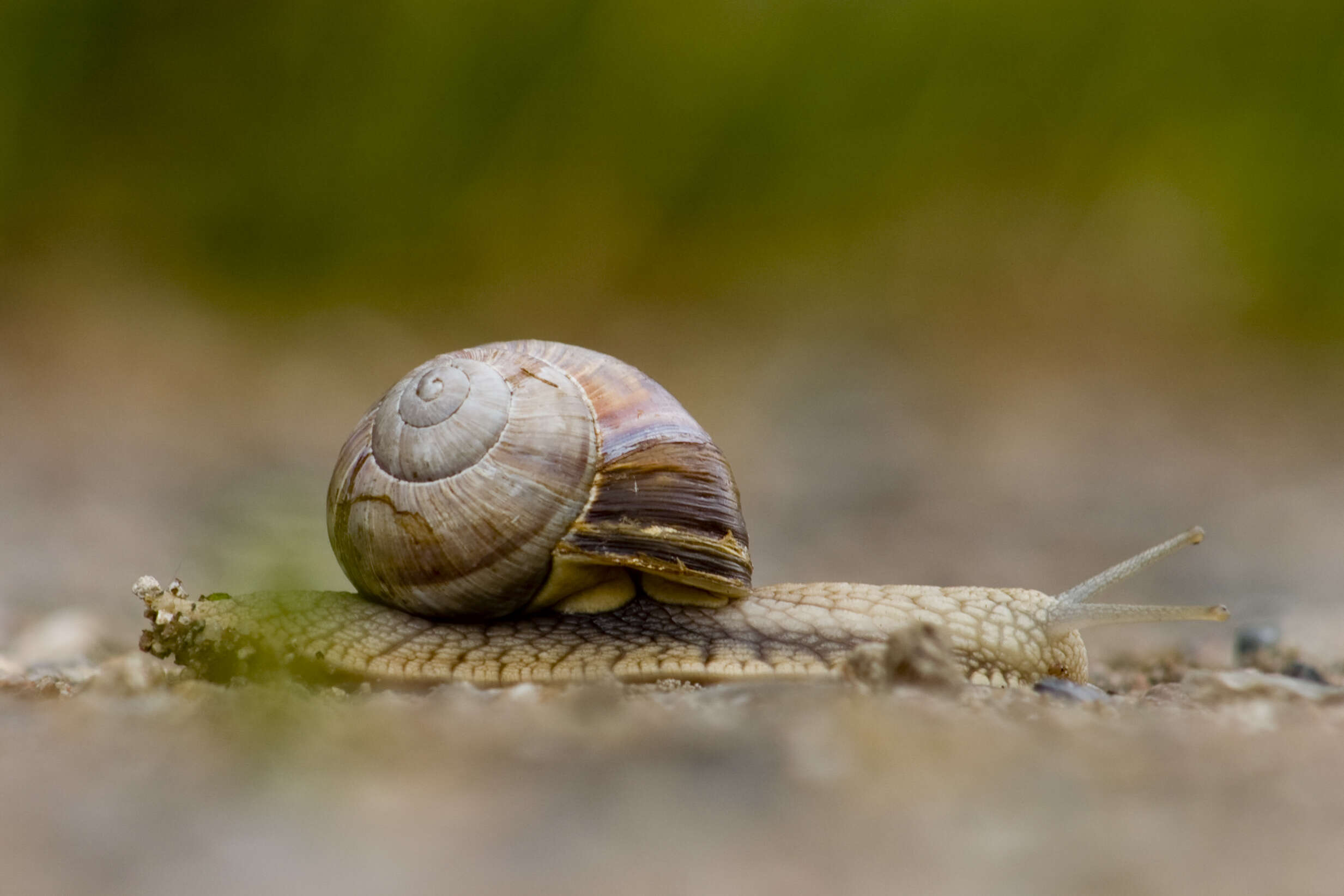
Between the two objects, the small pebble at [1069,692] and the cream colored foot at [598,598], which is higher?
the cream colored foot at [598,598]

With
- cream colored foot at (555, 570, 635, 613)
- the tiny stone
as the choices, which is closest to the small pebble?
the tiny stone

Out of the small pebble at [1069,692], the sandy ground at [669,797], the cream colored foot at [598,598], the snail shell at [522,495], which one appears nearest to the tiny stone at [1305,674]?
the small pebble at [1069,692]

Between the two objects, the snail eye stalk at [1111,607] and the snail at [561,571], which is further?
the snail at [561,571]

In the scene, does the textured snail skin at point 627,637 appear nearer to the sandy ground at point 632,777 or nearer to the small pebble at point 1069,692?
the sandy ground at point 632,777

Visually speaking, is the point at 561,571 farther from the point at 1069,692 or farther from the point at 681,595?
the point at 1069,692

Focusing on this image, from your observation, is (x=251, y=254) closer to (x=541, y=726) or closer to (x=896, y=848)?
(x=541, y=726)

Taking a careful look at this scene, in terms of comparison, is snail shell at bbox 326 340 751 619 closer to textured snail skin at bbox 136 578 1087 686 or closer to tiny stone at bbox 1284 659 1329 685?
textured snail skin at bbox 136 578 1087 686

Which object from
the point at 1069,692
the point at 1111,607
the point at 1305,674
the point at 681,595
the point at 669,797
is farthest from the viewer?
the point at 681,595

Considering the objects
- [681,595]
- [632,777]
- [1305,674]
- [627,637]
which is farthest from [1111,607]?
[632,777]
